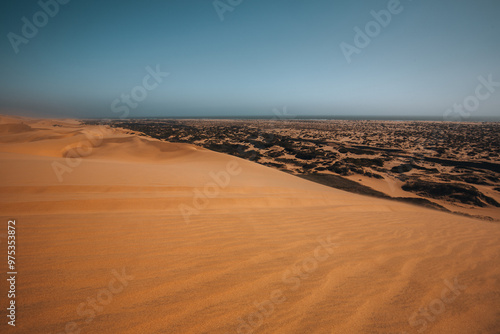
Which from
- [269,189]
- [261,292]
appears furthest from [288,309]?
[269,189]

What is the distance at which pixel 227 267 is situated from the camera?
7.70 feet

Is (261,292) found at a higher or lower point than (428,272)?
higher

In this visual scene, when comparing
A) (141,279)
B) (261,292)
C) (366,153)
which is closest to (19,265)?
(141,279)

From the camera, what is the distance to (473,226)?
4.82m

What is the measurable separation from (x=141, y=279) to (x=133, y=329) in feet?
1.88

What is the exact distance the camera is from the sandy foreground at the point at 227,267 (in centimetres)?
168

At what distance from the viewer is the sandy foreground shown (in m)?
1.68

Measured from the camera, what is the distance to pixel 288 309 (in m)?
1.83

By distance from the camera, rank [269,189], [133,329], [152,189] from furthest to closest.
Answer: [269,189], [152,189], [133,329]

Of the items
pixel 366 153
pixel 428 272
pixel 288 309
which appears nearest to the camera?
pixel 288 309

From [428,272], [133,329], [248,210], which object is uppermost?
[133,329]

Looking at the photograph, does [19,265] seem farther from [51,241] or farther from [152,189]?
[152,189]

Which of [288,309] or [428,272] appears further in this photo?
[428,272]

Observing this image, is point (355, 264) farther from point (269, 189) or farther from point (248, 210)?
point (269, 189)
